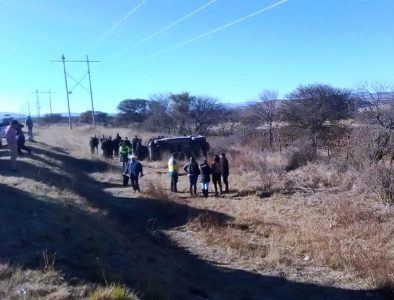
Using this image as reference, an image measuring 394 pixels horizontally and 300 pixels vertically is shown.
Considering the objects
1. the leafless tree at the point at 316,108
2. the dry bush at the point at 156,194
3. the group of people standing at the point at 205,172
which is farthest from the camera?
the leafless tree at the point at 316,108

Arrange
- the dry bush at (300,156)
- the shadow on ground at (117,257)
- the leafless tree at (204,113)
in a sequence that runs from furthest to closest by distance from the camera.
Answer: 1. the leafless tree at (204,113)
2. the dry bush at (300,156)
3. the shadow on ground at (117,257)

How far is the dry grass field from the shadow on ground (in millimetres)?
34

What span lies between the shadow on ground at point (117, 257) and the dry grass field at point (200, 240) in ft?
0.11

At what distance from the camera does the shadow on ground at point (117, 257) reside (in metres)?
8.27

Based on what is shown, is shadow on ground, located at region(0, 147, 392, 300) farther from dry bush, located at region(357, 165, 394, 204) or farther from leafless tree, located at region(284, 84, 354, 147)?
leafless tree, located at region(284, 84, 354, 147)

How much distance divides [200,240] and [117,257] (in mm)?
4744

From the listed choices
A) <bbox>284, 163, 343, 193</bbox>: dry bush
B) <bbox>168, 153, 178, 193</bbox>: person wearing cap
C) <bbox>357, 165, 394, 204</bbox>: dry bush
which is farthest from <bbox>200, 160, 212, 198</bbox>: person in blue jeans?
<bbox>357, 165, 394, 204</bbox>: dry bush

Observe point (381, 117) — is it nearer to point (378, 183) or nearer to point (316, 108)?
point (378, 183)

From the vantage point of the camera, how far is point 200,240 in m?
14.0

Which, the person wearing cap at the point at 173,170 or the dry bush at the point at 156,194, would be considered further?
the person wearing cap at the point at 173,170

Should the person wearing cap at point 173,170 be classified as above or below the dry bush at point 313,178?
above

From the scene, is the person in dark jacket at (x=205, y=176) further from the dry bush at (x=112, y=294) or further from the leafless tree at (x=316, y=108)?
the leafless tree at (x=316, y=108)

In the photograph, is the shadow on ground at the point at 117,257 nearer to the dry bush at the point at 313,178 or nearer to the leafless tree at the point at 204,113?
the dry bush at the point at 313,178

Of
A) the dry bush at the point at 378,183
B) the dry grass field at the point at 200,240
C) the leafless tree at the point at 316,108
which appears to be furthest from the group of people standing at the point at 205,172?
the leafless tree at the point at 316,108
